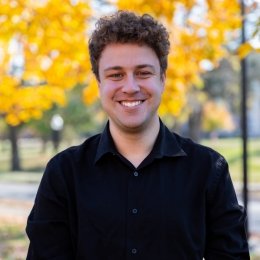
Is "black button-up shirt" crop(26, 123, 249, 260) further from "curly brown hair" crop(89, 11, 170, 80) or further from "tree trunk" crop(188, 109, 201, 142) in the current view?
"tree trunk" crop(188, 109, 201, 142)

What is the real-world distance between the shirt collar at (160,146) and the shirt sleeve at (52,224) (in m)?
0.18

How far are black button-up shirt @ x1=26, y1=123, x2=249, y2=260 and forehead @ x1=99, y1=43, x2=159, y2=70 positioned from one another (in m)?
0.30

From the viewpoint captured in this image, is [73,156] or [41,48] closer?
[73,156]

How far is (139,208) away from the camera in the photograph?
1.95 m

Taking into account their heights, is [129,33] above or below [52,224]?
above

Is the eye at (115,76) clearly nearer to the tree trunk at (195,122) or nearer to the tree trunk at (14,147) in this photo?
the tree trunk at (195,122)

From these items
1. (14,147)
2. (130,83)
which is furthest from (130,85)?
(14,147)

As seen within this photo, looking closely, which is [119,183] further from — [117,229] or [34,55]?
[34,55]

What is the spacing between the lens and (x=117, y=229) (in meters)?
1.94

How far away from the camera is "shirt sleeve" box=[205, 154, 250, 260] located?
2.02 m

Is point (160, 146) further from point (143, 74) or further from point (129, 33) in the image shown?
point (129, 33)

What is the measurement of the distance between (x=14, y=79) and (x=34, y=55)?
84cm

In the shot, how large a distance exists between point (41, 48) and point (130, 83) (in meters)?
4.74

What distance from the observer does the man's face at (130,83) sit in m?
1.98
